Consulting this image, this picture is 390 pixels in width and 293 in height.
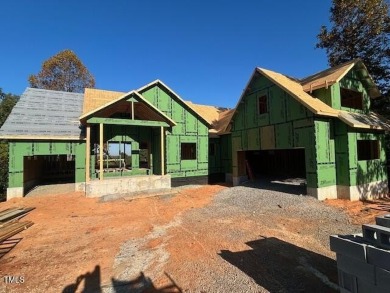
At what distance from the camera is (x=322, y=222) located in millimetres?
8922

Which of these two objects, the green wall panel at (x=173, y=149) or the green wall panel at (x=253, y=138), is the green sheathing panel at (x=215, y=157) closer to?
the green wall panel at (x=173, y=149)

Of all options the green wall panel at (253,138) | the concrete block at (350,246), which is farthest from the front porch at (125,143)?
the concrete block at (350,246)

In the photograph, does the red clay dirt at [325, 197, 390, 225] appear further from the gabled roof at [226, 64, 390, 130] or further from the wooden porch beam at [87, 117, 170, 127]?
the wooden porch beam at [87, 117, 170, 127]

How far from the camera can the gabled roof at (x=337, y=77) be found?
1330 centimetres

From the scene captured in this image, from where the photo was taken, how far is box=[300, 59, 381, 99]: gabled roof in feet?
43.6

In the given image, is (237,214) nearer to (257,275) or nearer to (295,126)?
(257,275)

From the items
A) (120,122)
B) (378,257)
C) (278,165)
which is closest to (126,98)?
(120,122)

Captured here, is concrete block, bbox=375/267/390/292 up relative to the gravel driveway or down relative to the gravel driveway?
up

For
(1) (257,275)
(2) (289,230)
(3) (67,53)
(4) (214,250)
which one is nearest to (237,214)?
(2) (289,230)

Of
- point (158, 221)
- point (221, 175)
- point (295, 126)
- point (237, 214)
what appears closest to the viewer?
point (158, 221)

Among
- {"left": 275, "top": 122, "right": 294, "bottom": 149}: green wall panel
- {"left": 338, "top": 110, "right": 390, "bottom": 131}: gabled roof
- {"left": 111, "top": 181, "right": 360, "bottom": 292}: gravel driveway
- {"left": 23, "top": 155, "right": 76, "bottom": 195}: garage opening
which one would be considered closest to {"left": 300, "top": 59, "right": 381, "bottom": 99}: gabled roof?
{"left": 338, "top": 110, "right": 390, "bottom": 131}: gabled roof

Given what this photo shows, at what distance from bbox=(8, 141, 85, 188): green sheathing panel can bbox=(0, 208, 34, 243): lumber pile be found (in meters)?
3.92

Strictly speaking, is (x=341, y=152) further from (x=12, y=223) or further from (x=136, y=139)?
(x=12, y=223)

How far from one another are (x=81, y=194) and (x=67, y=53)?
88.4 feet
